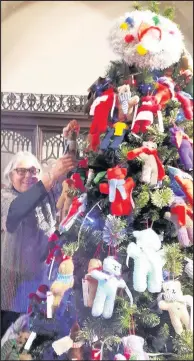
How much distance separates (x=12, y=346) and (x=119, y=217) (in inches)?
24.0

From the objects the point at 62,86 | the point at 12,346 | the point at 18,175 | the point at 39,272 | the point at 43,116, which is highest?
the point at 62,86

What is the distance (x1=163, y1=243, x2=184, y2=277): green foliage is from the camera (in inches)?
47.9

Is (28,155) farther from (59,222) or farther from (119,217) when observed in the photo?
(119,217)

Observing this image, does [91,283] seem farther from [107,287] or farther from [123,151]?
[123,151]

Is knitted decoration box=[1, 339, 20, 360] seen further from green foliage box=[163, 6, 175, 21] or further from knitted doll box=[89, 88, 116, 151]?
green foliage box=[163, 6, 175, 21]

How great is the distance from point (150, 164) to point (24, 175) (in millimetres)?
530

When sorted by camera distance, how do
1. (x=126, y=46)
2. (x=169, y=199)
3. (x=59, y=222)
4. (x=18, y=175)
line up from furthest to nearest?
(x=18, y=175) < (x=59, y=222) < (x=126, y=46) < (x=169, y=199)

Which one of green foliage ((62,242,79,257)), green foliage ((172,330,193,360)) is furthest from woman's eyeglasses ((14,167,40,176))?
green foliage ((172,330,193,360))

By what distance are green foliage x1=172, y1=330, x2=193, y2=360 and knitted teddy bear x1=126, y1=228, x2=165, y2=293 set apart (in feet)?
0.43

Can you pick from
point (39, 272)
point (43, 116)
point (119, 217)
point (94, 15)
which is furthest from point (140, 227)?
point (94, 15)

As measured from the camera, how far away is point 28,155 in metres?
1.61

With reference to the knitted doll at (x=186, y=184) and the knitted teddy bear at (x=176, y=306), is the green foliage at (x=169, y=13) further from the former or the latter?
the knitted teddy bear at (x=176, y=306)

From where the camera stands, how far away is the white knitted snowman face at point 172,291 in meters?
1.22

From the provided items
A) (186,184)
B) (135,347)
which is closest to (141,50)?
(186,184)
